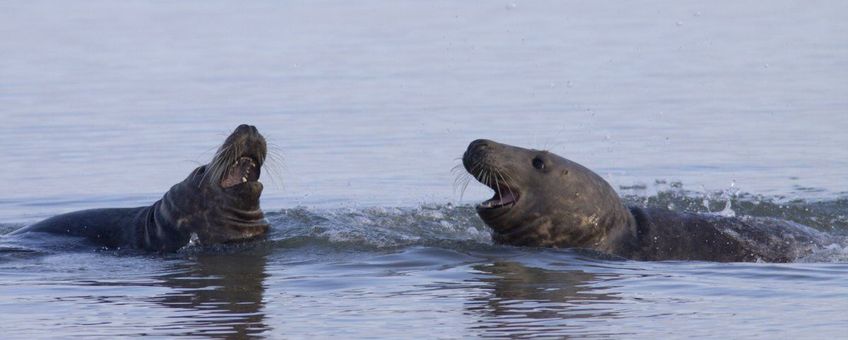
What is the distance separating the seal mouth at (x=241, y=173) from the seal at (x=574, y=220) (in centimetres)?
158

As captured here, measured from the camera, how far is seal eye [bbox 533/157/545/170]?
35.8 ft

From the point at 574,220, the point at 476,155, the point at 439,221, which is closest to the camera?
the point at 476,155

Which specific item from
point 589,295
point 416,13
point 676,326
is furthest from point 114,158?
point 416,13

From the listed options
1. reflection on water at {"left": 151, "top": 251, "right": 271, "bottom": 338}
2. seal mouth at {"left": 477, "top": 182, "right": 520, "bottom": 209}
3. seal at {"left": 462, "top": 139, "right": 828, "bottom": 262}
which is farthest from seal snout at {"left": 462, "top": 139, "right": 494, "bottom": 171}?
reflection on water at {"left": 151, "top": 251, "right": 271, "bottom": 338}

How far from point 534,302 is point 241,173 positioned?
329cm

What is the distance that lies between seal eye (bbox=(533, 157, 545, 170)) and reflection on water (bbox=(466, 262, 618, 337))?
756 millimetres

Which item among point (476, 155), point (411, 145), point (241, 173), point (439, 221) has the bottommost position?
point (439, 221)

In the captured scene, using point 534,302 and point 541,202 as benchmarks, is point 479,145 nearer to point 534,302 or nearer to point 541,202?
point 541,202

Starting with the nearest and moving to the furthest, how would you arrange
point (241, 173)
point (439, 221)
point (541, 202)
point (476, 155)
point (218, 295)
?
1. point (218, 295)
2. point (476, 155)
3. point (541, 202)
4. point (241, 173)
5. point (439, 221)

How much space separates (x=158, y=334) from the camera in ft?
27.1

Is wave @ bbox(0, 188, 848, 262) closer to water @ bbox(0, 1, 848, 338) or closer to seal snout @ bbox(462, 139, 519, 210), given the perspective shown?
water @ bbox(0, 1, 848, 338)

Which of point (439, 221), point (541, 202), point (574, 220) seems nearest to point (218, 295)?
point (541, 202)

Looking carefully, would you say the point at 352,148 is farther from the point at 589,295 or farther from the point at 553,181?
the point at 589,295

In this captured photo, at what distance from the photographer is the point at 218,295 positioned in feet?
31.4
